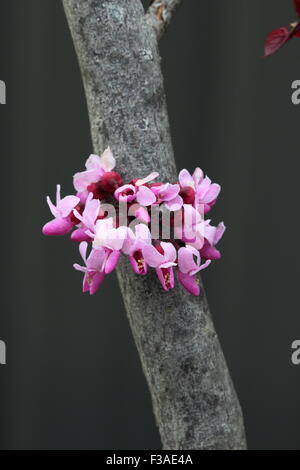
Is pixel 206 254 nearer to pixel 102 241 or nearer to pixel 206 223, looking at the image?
pixel 206 223

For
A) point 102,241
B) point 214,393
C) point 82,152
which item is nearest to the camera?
point 102,241

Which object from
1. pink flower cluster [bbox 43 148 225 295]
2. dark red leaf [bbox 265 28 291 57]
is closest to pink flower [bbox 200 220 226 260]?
pink flower cluster [bbox 43 148 225 295]

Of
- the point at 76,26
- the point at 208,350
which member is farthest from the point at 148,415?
the point at 76,26

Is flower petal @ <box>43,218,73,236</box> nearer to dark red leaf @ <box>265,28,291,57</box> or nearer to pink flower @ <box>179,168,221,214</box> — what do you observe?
pink flower @ <box>179,168,221,214</box>

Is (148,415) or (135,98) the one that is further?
(148,415)

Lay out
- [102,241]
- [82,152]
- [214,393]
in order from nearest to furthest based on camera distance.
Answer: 1. [102,241]
2. [214,393]
3. [82,152]
